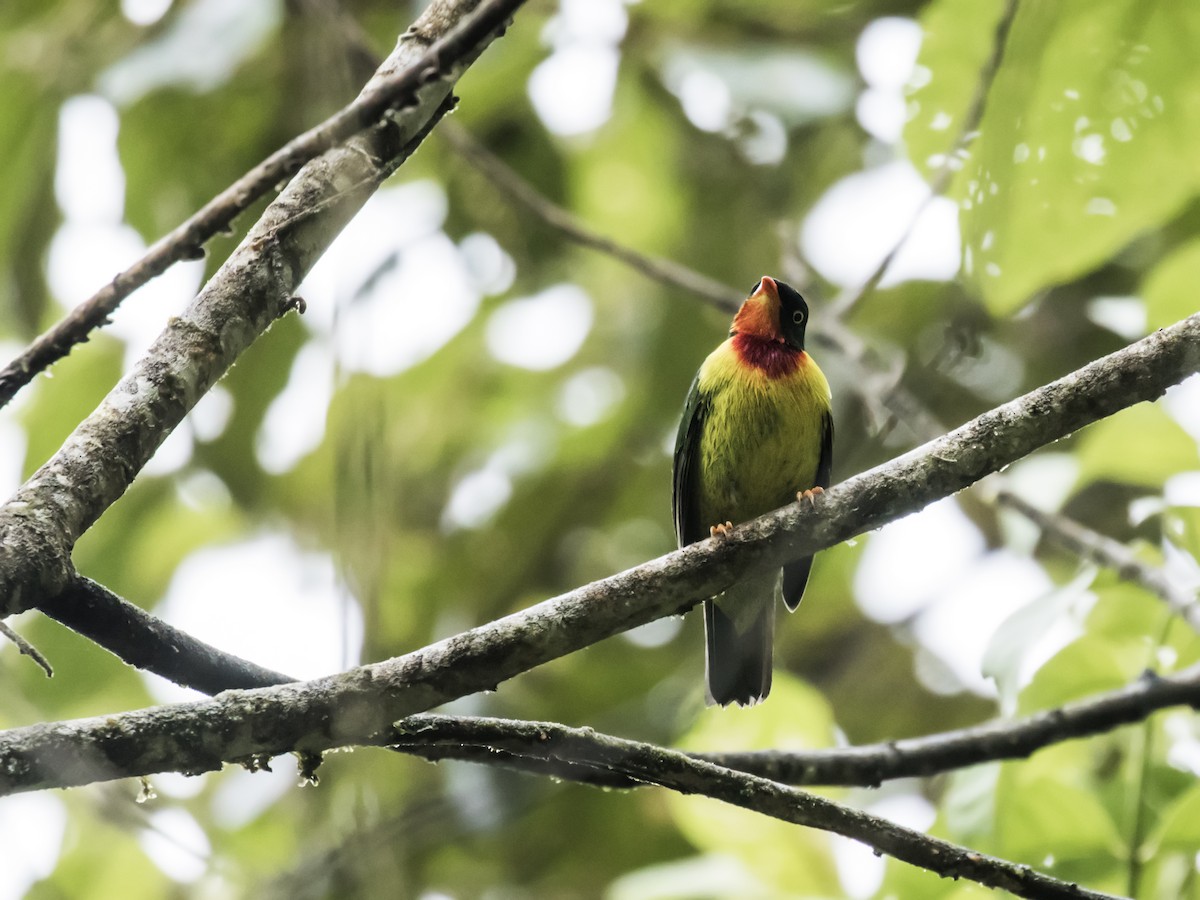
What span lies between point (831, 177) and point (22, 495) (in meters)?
4.72

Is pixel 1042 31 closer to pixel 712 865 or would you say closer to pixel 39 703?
pixel 712 865

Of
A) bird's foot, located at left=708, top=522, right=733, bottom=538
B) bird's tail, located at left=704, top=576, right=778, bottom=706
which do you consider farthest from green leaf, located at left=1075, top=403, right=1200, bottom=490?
bird's tail, located at left=704, top=576, right=778, bottom=706

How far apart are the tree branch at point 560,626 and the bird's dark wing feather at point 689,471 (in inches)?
68.1

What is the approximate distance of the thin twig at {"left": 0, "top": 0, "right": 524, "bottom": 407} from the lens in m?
1.64

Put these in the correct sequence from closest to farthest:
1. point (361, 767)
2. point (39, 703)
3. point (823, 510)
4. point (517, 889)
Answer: point (361, 767), point (823, 510), point (39, 703), point (517, 889)

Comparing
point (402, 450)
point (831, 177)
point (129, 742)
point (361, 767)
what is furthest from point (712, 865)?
point (831, 177)

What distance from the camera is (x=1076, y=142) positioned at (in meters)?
2.89

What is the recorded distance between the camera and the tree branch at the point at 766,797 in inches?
87.5

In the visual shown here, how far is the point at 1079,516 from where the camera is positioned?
5.80 metres

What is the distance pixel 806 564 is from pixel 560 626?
→ 7.21ft

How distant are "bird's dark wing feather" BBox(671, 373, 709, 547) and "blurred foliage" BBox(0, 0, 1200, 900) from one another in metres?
0.61

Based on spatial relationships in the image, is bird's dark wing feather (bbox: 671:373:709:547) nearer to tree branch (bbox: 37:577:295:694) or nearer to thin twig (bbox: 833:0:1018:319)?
thin twig (bbox: 833:0:1018:319)

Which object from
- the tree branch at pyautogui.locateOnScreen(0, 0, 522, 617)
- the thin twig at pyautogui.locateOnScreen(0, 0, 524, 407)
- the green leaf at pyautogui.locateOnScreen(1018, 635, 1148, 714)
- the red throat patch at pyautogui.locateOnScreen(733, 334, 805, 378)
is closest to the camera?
the thin twig at pyautogui.locateOnScreen(0, 0, 524, 407)

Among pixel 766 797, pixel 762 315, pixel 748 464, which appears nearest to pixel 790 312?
pixel 762 315
